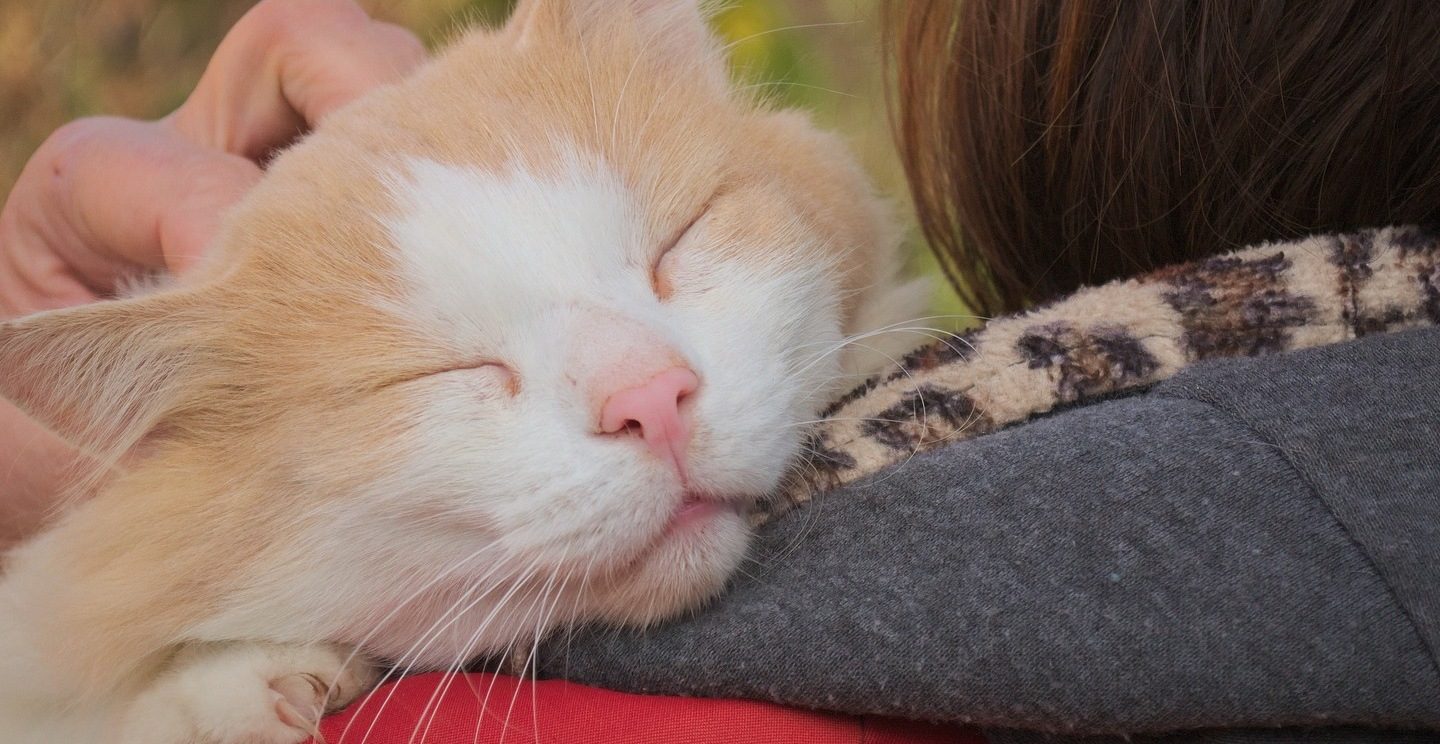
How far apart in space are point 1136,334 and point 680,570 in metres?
0.43

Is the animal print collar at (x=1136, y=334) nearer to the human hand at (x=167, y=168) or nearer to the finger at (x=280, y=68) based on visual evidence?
the human hand at (x=167, y=168)

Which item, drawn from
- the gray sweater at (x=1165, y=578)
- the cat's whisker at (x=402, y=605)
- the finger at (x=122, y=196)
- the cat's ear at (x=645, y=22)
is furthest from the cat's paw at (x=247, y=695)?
the cat's ear at (x=645, y=22)

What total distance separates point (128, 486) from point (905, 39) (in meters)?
0.95

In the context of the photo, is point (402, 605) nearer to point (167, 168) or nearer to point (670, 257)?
point (670, 257)

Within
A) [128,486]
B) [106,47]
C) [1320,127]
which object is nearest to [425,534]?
[128,486]

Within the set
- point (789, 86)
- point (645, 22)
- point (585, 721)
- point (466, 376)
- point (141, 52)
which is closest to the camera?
point (585, 721)

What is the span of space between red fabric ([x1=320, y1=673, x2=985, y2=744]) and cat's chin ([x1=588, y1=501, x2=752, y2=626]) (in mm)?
77

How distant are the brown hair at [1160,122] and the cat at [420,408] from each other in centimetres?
21

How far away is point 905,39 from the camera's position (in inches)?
43.3

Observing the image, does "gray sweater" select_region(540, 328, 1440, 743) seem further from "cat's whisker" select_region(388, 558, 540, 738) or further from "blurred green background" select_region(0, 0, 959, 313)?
"blurred green background" select_region(0, 0, 959, 313)

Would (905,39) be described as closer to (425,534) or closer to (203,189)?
(425,534)

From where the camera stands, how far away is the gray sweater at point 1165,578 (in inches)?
25.1

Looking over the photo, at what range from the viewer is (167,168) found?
1.38 m

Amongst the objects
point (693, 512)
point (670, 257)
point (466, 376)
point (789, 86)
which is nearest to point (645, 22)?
point (789, 86)
